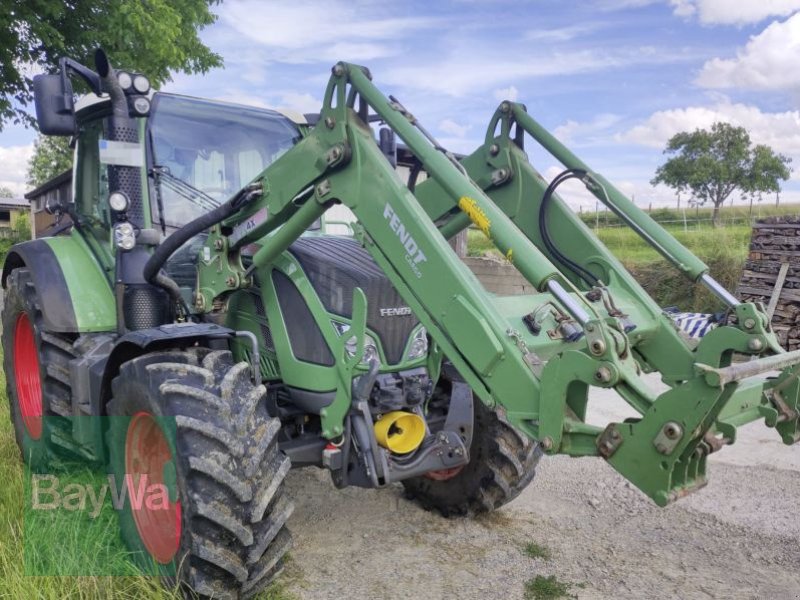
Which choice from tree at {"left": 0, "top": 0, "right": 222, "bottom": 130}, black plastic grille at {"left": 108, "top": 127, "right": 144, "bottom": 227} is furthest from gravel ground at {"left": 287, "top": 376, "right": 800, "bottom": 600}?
tree at {"left": 0, "top": 0, "right": 222, "bottom": 130}

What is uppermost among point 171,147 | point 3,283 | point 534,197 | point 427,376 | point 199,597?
point 171,147

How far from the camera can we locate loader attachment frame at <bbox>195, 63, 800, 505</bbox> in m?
2.37

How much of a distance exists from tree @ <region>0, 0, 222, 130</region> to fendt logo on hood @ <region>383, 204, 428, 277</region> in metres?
9.00

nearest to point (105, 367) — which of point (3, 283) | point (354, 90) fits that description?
Answer: point (354, 90)

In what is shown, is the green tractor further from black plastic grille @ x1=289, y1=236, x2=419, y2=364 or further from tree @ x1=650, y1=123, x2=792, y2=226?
tree @ x1=650, y1=123, x2=792, y2=226

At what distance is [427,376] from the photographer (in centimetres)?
347

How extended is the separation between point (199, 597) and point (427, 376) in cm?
142

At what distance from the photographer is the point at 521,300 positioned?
313cm

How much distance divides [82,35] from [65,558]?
9869 millimetres

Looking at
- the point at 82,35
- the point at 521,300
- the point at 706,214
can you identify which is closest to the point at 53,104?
the point at 521,300

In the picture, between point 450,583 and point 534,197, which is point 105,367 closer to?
point 450,583

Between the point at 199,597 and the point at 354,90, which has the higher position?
the point at 354,90

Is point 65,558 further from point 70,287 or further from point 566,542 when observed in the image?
point 566,542

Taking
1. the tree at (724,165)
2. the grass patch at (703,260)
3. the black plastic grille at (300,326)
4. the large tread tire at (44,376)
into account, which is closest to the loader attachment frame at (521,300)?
the black plastic grille at (300,326)
